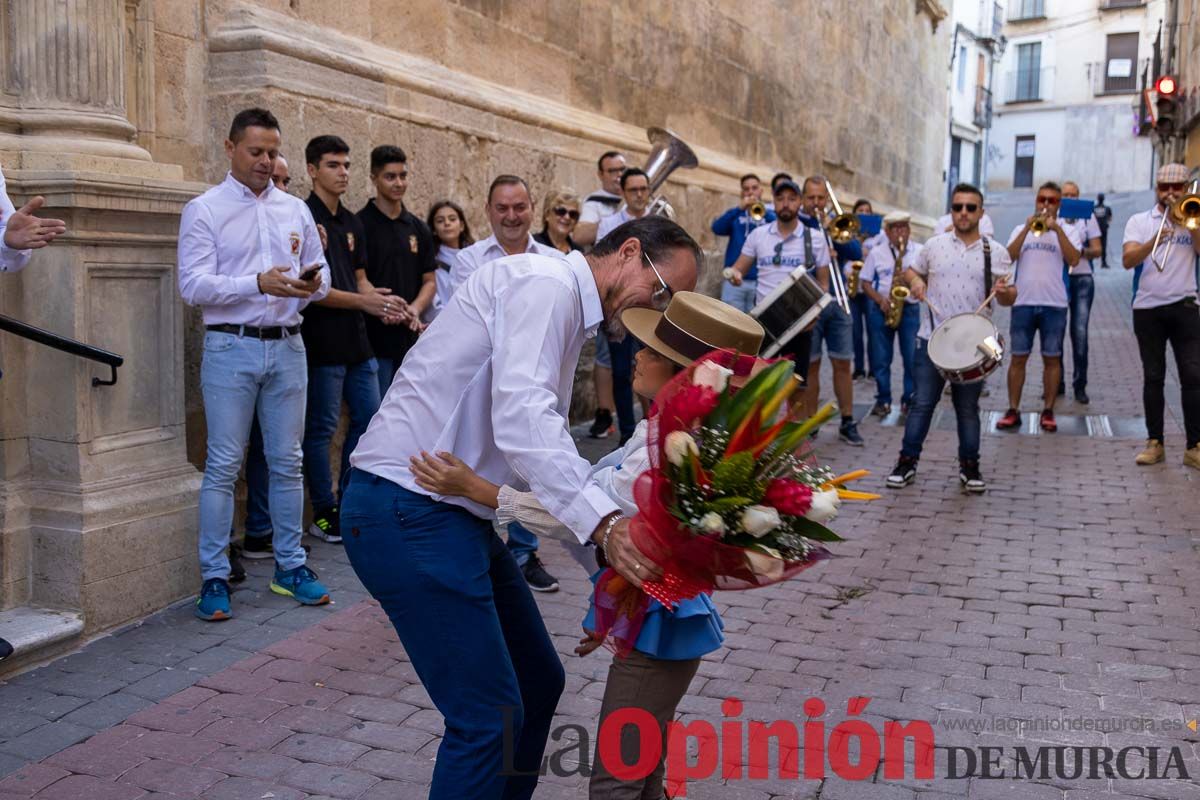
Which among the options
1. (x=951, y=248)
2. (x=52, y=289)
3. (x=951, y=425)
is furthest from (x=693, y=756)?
(x=951, y=425)

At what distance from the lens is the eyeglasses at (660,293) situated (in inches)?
106

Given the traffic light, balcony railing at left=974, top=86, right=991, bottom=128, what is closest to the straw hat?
the traffic light

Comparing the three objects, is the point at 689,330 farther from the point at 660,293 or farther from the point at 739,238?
the point at 739,238

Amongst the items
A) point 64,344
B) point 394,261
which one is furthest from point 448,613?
point 394,261

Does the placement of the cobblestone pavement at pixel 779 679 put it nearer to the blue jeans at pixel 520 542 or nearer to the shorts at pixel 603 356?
the blue jeans at pixel 520 542

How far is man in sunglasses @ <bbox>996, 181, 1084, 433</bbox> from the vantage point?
33.4ft

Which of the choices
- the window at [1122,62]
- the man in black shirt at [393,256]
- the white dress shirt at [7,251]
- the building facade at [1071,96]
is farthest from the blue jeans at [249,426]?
the window at [1122,62]

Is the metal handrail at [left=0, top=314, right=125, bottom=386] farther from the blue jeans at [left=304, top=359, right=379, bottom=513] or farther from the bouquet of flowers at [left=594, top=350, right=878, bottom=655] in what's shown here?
the bouquet of flowers at [left=594, top=350, right=878, bottom=655]

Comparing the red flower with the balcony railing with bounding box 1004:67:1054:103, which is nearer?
the red flower

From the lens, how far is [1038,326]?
33.9 ft

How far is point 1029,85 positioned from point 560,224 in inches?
2088

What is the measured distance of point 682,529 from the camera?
2262 mm

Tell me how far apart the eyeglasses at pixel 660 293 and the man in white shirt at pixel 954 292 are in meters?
5.63

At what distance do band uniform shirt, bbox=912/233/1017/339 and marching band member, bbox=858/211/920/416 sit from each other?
296 centimetres
